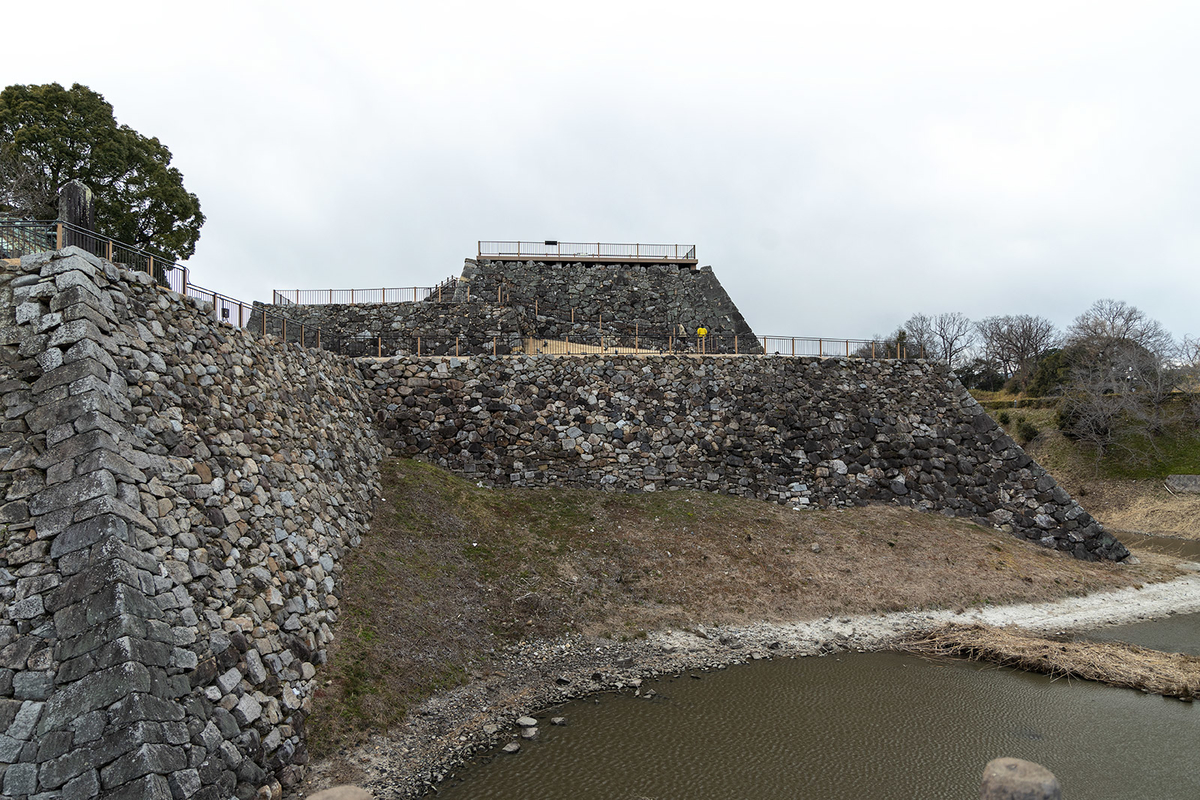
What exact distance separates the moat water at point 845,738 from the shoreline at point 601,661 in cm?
48

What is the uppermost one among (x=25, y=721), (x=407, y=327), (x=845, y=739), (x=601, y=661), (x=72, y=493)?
(x=407, y=327)

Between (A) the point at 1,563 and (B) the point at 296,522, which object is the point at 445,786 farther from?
(A) the point at 1,563

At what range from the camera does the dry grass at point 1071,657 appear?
1415 cm

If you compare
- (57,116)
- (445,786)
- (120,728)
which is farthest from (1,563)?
(57,116)

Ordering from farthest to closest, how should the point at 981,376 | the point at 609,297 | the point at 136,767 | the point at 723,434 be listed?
the point at 981,376 < the point at 609,297 < the point at 723,434 < the point at 136,767

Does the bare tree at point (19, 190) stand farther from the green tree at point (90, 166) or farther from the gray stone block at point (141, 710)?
the gray stone block at point (141, 710)

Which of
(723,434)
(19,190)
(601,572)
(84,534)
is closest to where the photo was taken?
(84,534)

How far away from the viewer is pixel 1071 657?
49.9 ft

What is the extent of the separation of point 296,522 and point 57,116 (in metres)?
22.3

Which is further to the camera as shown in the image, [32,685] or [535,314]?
[535,314]

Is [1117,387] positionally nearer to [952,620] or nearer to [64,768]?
[952,620]

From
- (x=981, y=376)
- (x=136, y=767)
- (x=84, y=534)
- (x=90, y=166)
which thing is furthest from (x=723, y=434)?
(x=981, y=376)

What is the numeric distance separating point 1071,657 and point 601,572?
1194 cm

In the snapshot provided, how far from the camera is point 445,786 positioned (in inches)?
387
